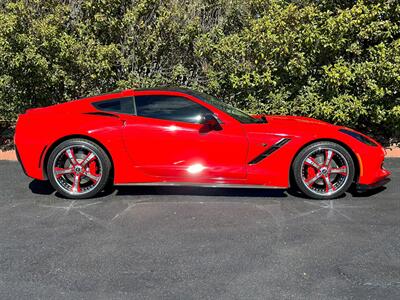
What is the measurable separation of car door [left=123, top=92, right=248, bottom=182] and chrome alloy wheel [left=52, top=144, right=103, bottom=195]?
0.49 m

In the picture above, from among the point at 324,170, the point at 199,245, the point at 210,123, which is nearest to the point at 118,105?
the point at 210,123

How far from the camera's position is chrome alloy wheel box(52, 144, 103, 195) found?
5.32 meters

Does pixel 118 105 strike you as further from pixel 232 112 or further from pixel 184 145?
pixel 232 112

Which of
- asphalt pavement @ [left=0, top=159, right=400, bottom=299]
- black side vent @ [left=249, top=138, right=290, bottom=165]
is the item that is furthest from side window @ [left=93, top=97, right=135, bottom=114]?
black side vent @ [left=249, top=138, right=290, bottom=165]

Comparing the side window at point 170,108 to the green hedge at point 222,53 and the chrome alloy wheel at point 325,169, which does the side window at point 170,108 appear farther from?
the green hedge at point 222,53

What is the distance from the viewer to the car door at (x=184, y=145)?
202 inches

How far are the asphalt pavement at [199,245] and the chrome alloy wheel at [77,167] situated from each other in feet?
0.64

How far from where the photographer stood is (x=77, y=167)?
5320 millimetres

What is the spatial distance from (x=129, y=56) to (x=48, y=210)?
408 centimetres

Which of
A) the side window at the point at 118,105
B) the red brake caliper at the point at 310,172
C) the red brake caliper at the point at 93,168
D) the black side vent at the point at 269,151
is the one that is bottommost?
the red brake caliper at the point at 93,168

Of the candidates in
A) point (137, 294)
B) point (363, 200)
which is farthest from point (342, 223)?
point (137, 294)

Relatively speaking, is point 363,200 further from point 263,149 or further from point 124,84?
point 124,84

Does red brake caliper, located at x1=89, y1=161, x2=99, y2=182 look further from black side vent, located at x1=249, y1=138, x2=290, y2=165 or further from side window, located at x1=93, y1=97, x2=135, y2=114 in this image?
black side vent, located at x1=249, y1=138, x2=290, y2=165

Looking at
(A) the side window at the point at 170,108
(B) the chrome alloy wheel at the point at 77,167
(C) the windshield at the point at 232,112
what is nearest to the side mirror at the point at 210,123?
(A) the side window at the point at 170,108
